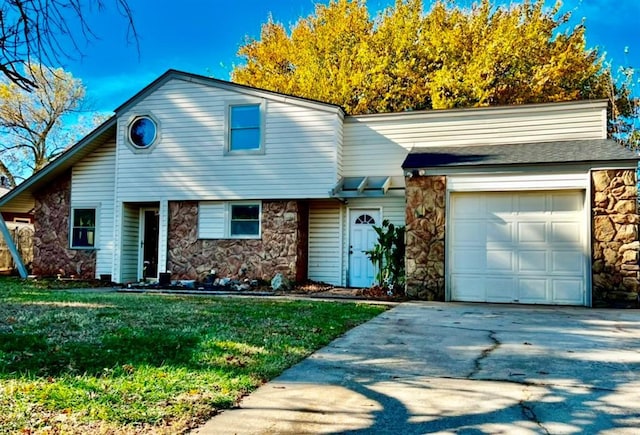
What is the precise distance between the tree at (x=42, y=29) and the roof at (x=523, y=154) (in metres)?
8.01

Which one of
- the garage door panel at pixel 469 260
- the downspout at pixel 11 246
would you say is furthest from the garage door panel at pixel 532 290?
the downspout at pixel 11 246

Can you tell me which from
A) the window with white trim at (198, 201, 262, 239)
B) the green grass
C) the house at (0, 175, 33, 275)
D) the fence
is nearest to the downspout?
the house at (0, 175, 33, 275)

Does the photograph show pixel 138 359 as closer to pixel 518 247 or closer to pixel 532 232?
pixel 518 247

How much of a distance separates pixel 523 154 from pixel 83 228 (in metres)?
12.7

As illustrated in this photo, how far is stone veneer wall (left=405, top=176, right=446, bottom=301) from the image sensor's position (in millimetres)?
10258

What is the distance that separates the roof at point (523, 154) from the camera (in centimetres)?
962

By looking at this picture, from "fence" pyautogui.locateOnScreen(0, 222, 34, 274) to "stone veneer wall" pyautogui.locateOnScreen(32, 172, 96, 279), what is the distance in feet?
7.86

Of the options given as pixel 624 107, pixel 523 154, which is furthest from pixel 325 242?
pixel 624 107

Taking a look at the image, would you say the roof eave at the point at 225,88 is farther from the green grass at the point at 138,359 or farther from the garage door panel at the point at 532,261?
the green grass at the point at 138,359

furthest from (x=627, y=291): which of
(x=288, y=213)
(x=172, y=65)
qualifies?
(x=172, y=65)

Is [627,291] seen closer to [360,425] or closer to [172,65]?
[360,425]

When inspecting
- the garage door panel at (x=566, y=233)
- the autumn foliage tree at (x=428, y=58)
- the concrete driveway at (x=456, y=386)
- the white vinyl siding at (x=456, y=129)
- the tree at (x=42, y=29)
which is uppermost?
the autumn foliage tree at (x=428, y=58)

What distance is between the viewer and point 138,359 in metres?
4.28

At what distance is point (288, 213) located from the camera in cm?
1287
